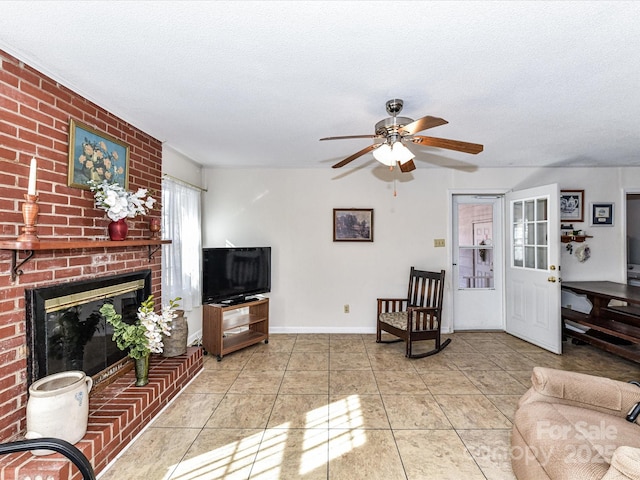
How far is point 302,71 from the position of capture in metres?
1.83

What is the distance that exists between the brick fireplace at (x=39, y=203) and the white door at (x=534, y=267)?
439 cm

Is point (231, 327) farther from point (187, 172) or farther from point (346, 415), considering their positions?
point (187, 172)

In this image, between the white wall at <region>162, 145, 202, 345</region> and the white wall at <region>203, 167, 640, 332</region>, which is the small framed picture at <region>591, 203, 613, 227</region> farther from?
the white wall at <region>162, 145, 202, 345</region>

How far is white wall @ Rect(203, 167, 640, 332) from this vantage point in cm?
429

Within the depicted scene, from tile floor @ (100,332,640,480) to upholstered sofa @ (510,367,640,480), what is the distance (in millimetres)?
385

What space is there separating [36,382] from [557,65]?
3.31m

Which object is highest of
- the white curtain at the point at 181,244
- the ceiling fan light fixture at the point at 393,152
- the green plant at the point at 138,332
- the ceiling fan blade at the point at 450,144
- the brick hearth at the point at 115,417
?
the ceiling fan blade at the point at 450,144

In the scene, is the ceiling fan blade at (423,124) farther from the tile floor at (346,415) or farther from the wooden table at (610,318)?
the wooden table at (610,318)

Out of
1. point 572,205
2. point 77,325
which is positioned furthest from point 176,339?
point 572,205

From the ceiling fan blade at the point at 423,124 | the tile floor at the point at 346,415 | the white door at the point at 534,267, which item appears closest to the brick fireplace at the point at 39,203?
the tile floor at the point at 346,415

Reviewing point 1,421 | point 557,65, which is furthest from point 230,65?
point 1,421

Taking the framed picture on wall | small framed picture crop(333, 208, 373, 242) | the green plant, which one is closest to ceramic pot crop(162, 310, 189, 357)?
the green plant

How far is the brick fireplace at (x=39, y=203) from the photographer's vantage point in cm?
159

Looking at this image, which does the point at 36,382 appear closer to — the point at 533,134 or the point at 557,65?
the point at 557,65
